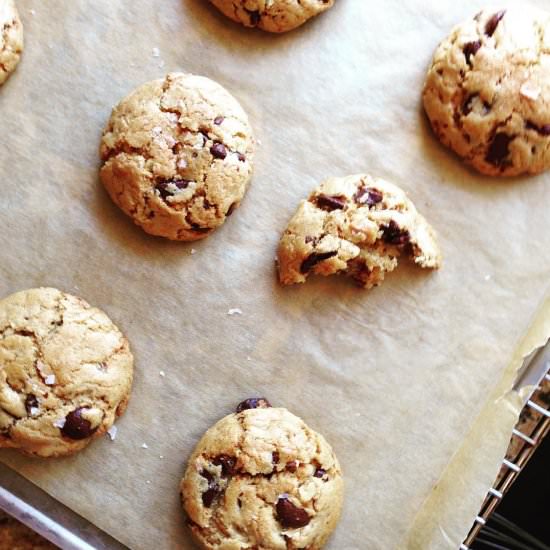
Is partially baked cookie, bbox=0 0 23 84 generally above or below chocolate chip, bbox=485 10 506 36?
below

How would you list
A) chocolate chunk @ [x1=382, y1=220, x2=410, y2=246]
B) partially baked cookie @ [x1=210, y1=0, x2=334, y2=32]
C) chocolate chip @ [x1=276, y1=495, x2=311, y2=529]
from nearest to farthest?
chocolate chip @ [x1=276, y1=495, x2=311, y2=529] < chocolate chunk @ [x1=382, y1=220, x2=410, y2=246] < partially baked cookie @ [x1=210, y1=0, x2=334, y2=32]

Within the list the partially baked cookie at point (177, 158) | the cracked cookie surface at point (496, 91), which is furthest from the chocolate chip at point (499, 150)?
the partially baked cookie at point (177, 158)

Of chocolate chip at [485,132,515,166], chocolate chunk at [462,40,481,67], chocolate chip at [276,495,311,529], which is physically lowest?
chocolate chip at [276,495,311,529]

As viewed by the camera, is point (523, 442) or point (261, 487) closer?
point (261, 487)

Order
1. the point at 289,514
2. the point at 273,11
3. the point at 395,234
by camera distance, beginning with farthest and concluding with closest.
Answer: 1. the point at 273,11
2. the point at 395,234
3. the point at 289,514

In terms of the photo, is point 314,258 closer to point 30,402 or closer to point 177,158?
point 177,158

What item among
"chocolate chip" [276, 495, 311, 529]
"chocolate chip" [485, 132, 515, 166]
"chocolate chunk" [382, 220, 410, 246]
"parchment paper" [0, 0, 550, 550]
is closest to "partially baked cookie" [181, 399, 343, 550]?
"chocolate chip" [276, 495, 311, 529]

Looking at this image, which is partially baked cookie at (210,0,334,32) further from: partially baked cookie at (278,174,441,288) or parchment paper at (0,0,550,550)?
partially baked cookie at (278,174,441,288)

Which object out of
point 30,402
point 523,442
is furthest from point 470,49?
point 30,402

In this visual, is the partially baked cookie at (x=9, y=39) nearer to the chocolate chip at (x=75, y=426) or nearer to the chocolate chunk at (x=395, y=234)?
the chocolate chip at (x=75, y=426)
